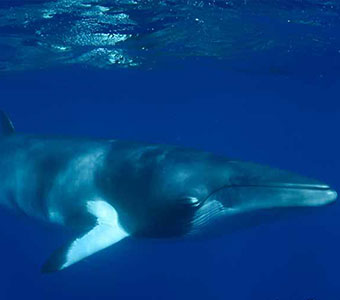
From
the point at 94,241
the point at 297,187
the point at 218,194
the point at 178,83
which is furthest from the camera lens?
the point at 178,83

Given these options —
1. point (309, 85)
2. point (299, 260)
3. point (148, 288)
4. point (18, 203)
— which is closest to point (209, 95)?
point (309, 85)

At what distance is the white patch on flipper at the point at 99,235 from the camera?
24.0 ft

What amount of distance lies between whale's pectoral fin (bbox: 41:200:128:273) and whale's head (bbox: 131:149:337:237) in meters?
0.69

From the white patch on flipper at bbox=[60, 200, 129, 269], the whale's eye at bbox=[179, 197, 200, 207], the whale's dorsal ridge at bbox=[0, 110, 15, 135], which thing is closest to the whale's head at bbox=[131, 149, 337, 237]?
the whale's eye at bbox=[179, 197, 200, 207]

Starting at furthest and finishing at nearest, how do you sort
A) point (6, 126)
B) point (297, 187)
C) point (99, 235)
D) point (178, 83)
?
point (178, 83), point (6, 126), point (99, 235), point (297, 187)

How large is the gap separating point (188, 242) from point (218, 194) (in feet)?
11.1

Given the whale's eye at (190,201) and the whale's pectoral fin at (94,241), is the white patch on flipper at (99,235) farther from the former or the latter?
the whale's eye at (190,201)

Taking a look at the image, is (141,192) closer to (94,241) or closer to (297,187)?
(94,241)

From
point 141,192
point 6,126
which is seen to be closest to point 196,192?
point 141,192

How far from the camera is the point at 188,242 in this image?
32.8 ft

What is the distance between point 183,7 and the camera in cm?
1694

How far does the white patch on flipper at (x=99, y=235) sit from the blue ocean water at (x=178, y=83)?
1.02 metres

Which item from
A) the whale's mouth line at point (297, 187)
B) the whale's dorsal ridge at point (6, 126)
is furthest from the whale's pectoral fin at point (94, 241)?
the whale's dorsal ridge at point (6, 126)

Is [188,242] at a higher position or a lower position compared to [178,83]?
higher
